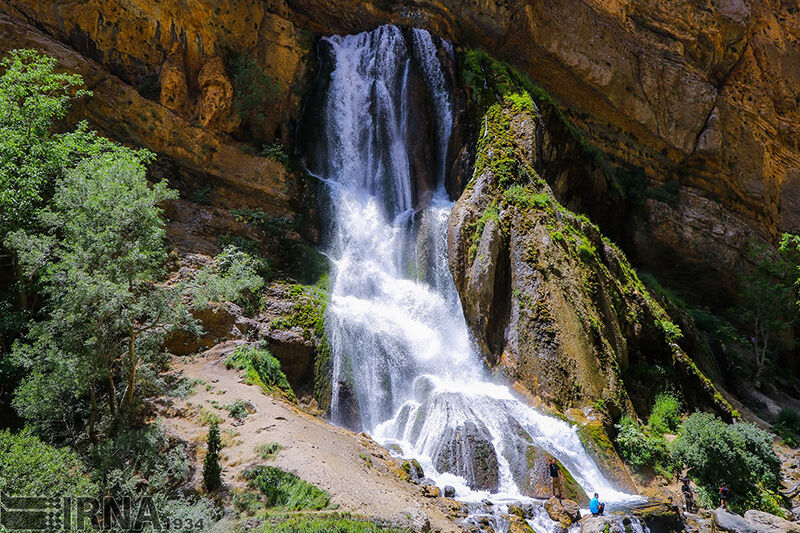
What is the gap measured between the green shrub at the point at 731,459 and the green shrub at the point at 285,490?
10489 millimetres

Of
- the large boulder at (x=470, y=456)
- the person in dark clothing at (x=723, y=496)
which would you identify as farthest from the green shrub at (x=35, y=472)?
the person in dark clothing at (x=723, y=496)

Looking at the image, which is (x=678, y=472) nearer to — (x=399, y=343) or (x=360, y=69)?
(x=399, y=343)

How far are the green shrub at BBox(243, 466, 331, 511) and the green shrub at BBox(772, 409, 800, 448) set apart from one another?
19.9 metres

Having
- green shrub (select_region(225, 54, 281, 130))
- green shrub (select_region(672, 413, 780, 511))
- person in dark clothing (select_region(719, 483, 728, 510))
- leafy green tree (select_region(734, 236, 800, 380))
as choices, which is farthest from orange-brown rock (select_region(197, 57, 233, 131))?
leafy green tree (select_region(734, 236, 800, 380))

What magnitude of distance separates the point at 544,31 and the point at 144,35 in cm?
2243

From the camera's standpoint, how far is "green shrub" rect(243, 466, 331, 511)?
817 cm

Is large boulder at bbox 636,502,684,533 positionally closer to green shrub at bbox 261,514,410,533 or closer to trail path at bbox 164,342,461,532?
trail path at bbox 164,342,461,532

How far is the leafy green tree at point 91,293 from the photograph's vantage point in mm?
8359

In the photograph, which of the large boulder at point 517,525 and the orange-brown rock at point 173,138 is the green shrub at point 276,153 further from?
the large boulder at point 517,525

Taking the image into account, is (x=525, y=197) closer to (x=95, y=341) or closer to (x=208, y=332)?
(x=208, y=332)

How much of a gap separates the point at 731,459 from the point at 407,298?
38.1ft

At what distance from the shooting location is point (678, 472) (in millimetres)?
12945

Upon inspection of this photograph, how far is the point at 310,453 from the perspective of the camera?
31.5 ft

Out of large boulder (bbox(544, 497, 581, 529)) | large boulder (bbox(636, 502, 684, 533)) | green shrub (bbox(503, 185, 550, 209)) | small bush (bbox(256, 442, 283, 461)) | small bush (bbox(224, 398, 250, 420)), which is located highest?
green shrub (bbox(503, 185, 550, 209))
